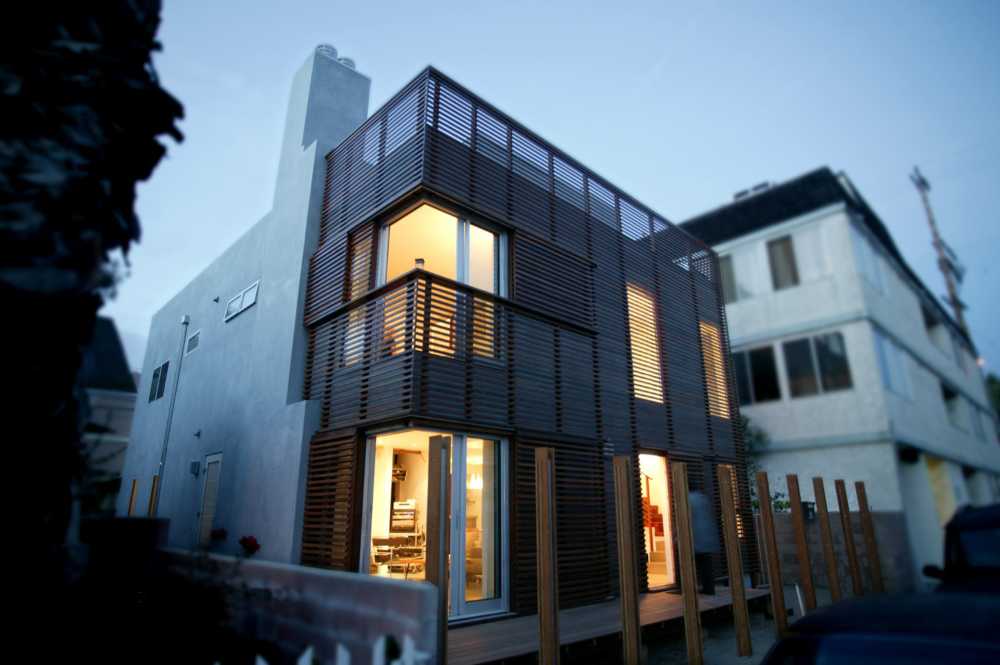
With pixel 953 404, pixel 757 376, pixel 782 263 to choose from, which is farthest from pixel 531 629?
pixel 953 404

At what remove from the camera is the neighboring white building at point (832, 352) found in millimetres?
14016

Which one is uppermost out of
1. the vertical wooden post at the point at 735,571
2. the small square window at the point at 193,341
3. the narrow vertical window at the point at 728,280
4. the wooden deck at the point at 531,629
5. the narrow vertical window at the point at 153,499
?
the narrow vertical window at the point at 728,280

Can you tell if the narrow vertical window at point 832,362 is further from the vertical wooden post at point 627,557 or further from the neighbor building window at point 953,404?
the vertical wooden post at point 627,557

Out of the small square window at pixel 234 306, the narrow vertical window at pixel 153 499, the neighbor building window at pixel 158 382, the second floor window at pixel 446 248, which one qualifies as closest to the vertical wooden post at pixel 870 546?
the second floor window at pixel 446 248

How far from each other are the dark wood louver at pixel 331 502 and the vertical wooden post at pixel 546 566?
3.01 metres

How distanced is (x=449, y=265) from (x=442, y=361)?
185 centimetres

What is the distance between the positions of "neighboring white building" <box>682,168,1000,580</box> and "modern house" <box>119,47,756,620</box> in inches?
153

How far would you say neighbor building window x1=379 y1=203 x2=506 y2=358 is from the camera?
7254 mm

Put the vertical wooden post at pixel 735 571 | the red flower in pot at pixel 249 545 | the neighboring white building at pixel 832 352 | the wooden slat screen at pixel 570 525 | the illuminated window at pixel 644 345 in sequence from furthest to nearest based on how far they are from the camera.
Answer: the neighboring white building at pixel 832 352, the illuminated window at pixel 644 345, the red flower in pot at pixel 249 545, the wooden slat screen at pixel 570 525, the vertical wooden post at pixel 735 571

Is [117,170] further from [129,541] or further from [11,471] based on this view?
[129,541]

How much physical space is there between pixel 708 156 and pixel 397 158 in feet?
547

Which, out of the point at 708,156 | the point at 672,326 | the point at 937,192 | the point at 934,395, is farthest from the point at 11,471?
the point at 708,156

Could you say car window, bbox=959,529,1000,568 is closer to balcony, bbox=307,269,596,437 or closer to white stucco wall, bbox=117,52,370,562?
balcony, bbox=307,269,596,437

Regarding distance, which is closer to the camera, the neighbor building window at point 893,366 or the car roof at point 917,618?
the car roof at point 917,618
